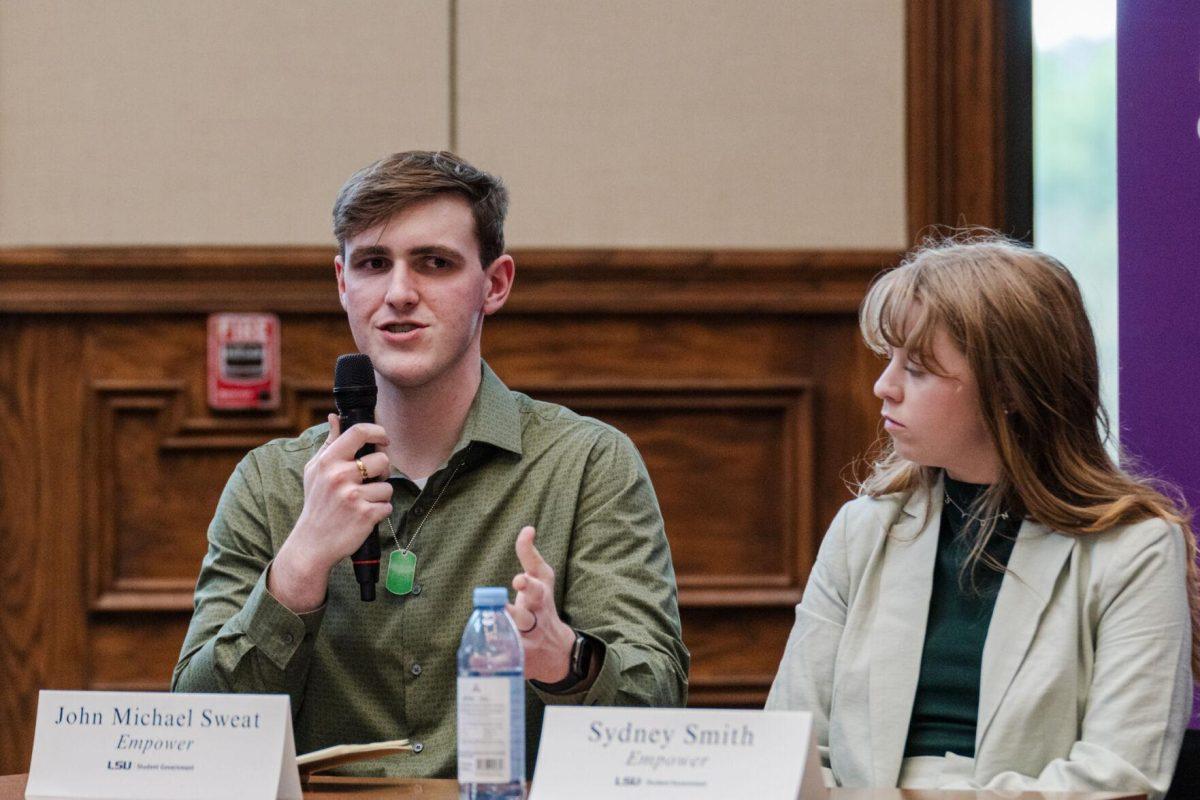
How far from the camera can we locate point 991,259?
1943mm

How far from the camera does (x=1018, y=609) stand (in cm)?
181

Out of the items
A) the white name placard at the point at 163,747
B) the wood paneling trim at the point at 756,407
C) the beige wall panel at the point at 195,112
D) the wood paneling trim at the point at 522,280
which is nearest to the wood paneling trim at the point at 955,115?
the wood paneling trim at the point at 522,280

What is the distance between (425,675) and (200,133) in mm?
1760

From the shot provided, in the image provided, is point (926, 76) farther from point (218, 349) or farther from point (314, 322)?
point (218, 349)

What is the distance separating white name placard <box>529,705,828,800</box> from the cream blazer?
1.35ft

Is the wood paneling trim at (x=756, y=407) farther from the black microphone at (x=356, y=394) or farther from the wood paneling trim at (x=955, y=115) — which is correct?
the black microphone at (x=356, y=394)

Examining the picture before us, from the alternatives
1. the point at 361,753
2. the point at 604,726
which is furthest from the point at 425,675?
the point at 604,726

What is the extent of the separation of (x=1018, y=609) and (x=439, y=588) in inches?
29.6

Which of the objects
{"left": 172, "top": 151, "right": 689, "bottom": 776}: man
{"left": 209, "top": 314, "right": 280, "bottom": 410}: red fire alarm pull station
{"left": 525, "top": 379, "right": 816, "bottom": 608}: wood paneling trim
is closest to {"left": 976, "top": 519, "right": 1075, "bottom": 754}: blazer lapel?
{"left": 172, "top": 151, "right": 689, "bottom": 776}: man

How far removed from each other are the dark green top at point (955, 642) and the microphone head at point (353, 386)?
756mm

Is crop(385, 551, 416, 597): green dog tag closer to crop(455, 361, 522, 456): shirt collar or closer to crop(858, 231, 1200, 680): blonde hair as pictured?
crop(455, 361, 522, 456): shirt collar

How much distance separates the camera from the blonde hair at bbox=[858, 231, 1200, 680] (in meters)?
1.88

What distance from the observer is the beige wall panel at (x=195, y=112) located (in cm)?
330

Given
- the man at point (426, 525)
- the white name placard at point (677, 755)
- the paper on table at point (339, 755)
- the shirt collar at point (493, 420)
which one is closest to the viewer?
the white name placard at point (677, 755)
